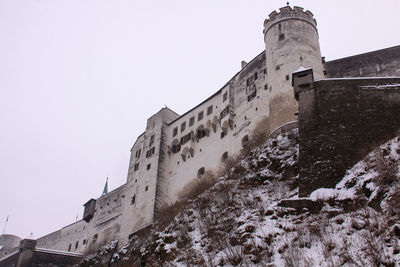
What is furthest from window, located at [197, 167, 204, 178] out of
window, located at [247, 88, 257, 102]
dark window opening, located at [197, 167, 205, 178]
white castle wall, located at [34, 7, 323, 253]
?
window, located at [247, 88, 257, 102]

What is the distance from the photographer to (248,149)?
108 feet

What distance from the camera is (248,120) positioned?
3684cm

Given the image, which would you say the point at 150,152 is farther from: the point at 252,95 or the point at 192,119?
the point at 252,95

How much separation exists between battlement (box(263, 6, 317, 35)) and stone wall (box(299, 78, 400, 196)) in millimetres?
15659

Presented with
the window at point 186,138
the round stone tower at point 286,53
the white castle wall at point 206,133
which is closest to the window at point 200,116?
the white castle wall at point 206,133

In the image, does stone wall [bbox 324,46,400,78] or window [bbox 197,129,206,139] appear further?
window [bbox 197,129,206,139]

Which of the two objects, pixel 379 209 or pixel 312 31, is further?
pixel 312 31

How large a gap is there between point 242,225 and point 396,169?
6026 mm

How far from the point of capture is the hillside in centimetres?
1348

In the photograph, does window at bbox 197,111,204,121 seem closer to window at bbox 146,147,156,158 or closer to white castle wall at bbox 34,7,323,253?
white castle wall at bbox 34,7,323,253

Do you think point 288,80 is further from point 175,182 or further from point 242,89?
point 175,182

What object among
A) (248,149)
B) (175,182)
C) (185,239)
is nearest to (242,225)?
(185,239)

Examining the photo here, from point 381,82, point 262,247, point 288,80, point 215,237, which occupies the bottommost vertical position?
point 262,247

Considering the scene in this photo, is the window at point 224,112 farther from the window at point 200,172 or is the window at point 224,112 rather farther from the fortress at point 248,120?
the window at point 200,172
